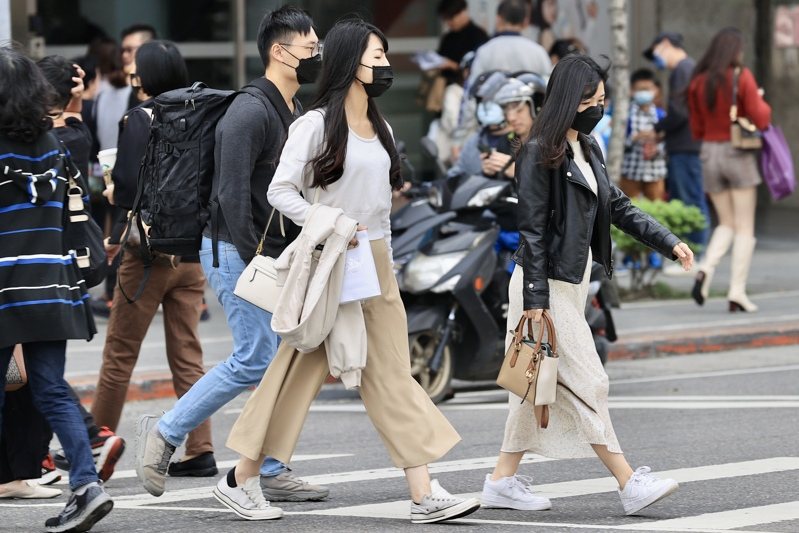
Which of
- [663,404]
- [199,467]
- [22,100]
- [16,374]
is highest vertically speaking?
[22,100]

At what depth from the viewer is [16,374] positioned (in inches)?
278

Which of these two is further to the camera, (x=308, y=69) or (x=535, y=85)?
(x=535, y=85)

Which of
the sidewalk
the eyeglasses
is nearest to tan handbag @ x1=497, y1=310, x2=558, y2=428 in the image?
the eyeglasses

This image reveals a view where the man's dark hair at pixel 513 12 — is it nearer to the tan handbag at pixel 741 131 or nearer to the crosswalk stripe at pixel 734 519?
the tan handbag at pixel 741 131

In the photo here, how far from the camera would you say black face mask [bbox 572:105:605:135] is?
22.1 feet

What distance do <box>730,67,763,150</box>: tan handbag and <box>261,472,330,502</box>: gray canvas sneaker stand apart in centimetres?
751

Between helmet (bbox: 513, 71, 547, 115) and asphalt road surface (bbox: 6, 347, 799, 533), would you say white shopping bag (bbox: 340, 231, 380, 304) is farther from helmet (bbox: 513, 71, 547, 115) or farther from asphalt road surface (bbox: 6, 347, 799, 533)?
helmet (bbox: 513, 71, 547, 115)

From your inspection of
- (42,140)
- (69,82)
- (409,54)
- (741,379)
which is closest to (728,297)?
(741,379)

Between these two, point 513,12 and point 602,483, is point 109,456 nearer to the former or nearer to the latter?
point 602,483

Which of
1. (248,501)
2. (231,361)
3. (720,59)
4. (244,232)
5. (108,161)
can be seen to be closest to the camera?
(248,501)

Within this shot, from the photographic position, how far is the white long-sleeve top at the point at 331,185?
6.39 m

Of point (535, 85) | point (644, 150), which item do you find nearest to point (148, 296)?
point (535, 85)

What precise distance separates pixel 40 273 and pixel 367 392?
4.23ft

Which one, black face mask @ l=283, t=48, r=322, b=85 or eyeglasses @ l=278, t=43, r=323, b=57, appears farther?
eyeglasses @ l=278, t=43, r=323, b=57
